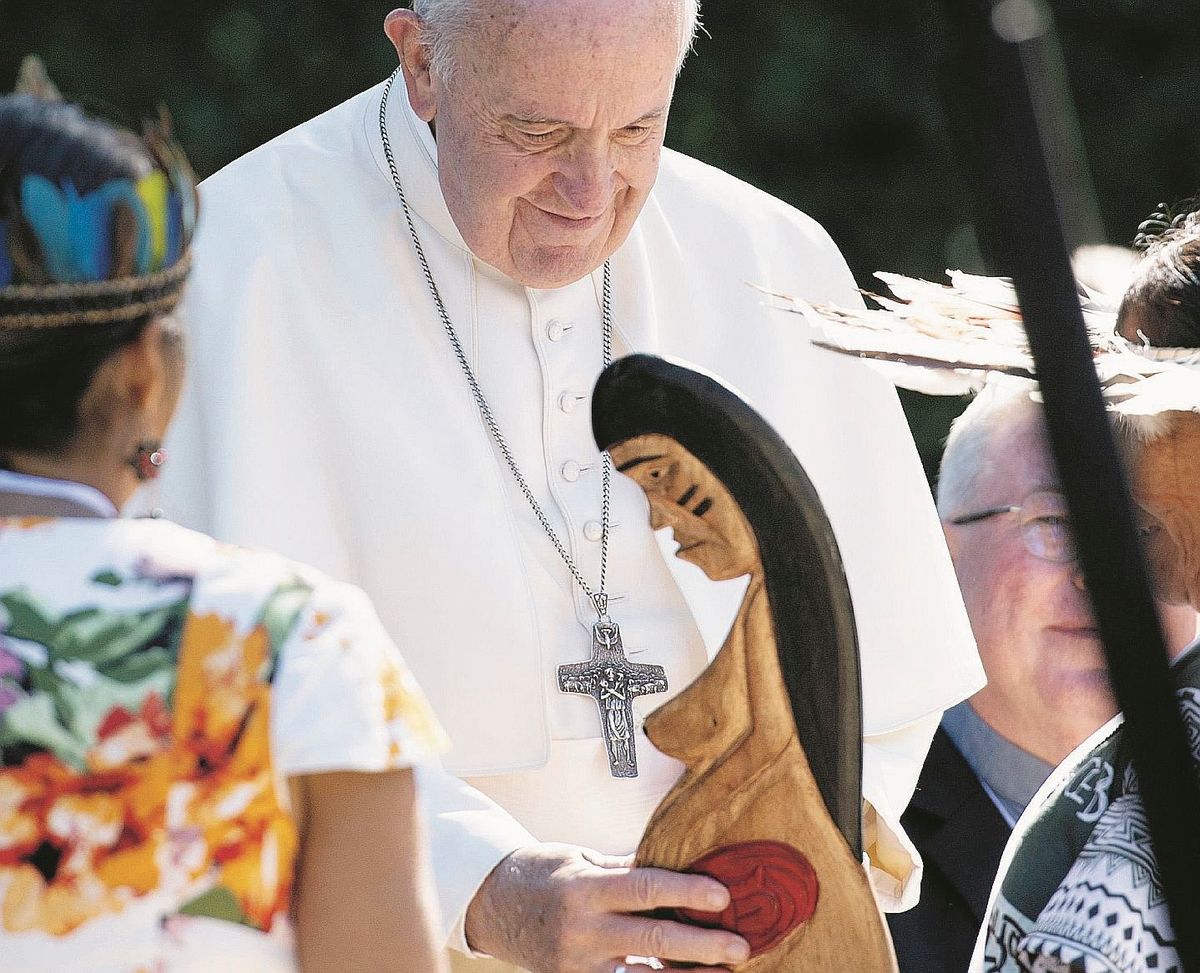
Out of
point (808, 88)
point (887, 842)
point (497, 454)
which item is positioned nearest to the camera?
point (887, 842)

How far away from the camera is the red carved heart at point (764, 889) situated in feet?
6.30

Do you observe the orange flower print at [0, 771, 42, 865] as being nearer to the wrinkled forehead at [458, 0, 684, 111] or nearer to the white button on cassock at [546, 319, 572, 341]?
the wrinkled forehead at [458, 0, 684, 111]

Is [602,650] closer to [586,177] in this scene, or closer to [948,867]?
[586,177]

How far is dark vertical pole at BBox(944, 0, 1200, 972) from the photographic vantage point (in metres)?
1.11

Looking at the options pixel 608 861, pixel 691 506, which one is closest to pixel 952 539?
pixel 608 861

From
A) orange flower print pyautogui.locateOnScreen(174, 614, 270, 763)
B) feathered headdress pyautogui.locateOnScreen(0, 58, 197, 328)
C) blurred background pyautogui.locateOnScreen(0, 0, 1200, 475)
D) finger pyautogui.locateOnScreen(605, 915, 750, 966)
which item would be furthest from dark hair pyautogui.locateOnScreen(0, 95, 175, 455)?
blurred background pyautogui.locateOnScreen(0, 0, 1200, 475)

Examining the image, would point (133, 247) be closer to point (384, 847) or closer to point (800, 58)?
point (384, 847)

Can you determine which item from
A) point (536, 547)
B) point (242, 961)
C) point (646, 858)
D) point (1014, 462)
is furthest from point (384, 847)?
point (1014, 462)

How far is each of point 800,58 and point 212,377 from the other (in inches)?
164

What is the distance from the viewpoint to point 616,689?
277cm

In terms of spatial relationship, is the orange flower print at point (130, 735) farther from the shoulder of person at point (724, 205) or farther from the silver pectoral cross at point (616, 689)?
the shoulder of person at point (724, 205)

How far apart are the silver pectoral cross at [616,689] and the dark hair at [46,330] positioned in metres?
1.21

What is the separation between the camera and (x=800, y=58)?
661 cm

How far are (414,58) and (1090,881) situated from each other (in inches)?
59.5
